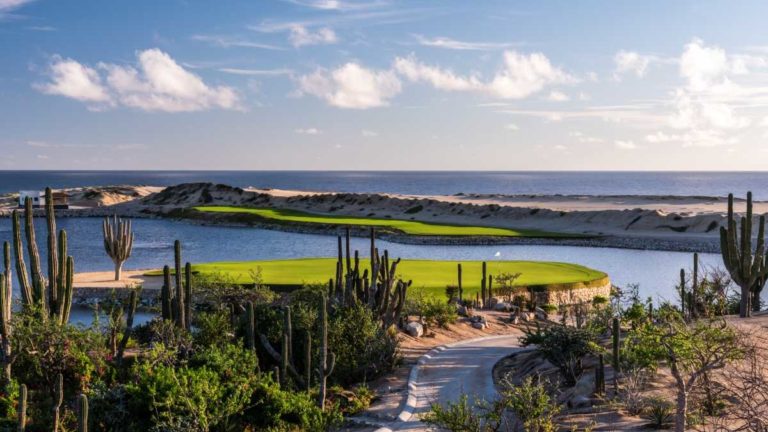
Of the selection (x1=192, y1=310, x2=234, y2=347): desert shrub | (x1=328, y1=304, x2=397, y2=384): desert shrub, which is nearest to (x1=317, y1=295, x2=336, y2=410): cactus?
(x1=328, y1=304, x2=397, y2=384): desert shrub

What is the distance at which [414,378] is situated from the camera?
61.9ft

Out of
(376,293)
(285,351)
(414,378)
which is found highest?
(376,293)

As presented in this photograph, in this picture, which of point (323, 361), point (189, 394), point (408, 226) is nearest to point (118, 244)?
point (323, 361)

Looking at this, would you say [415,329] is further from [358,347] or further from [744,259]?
[744,259]

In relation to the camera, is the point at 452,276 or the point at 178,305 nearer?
the point at 178,305

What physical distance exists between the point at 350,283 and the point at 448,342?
14.7ft

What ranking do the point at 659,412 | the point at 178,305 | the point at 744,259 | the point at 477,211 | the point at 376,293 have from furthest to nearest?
the point at 477,211, the point at 744,259, the point at 376,293, the point at 178,305, the point at 659,412

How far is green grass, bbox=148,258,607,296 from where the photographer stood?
35.0m

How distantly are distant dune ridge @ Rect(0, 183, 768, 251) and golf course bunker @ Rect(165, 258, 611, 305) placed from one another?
82.2ft

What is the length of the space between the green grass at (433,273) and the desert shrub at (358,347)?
12458 mm

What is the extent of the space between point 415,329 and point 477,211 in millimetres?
70387

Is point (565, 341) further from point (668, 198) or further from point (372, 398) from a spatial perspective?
point (668, 198)

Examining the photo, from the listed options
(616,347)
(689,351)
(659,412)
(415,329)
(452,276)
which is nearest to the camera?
(689,351)

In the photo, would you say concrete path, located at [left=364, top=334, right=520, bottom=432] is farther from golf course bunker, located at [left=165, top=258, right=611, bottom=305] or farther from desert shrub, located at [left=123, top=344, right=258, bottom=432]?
golf course bunker, located at [left=165, top=258, right=611, bottom=305]
